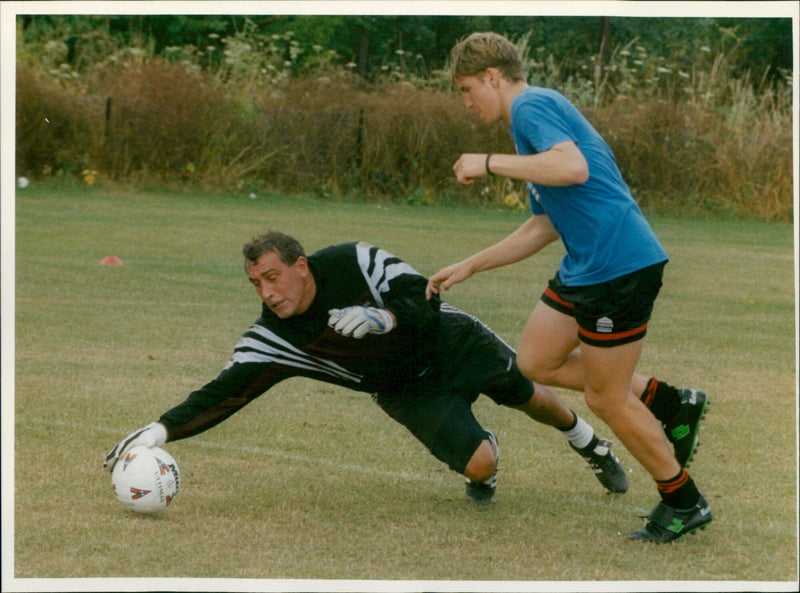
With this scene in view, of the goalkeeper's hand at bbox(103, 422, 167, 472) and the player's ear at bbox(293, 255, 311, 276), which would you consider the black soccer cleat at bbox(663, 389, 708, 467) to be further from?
the goalkeeper's hand at bbox(103, 422, 167, 472)

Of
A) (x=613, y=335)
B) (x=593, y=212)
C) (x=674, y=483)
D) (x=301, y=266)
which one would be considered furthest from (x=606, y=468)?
(x=301, y=266)

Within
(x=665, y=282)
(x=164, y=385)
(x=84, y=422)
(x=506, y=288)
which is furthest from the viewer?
(x=665, y=282)

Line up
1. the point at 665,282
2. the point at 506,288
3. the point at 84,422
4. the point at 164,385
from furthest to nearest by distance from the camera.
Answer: the point at 665,282
the point at 506,288
the point at 164,385
the point at 84,422

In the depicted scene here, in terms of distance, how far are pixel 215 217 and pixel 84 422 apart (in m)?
10.8

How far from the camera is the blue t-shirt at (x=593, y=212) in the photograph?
13.6 ft

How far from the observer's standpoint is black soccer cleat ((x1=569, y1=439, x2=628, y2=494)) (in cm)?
510

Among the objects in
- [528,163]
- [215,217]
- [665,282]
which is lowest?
[215,217]

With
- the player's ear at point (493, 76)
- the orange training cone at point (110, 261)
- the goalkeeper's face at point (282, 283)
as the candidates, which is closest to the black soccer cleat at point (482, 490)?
the goalkeeper's face at point (282, 283)

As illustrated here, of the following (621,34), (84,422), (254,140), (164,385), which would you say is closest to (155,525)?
(84,422)

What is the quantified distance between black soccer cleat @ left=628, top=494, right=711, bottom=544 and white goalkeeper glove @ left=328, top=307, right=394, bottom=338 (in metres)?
1.24

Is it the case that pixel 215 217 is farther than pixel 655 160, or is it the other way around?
pixel 655 160

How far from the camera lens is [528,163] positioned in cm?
396

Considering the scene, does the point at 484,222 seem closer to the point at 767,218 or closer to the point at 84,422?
the point at 767,218

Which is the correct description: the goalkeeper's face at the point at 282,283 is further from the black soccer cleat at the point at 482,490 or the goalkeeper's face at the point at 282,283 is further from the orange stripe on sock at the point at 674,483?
the orange stripe on sock at the point at 674,483
